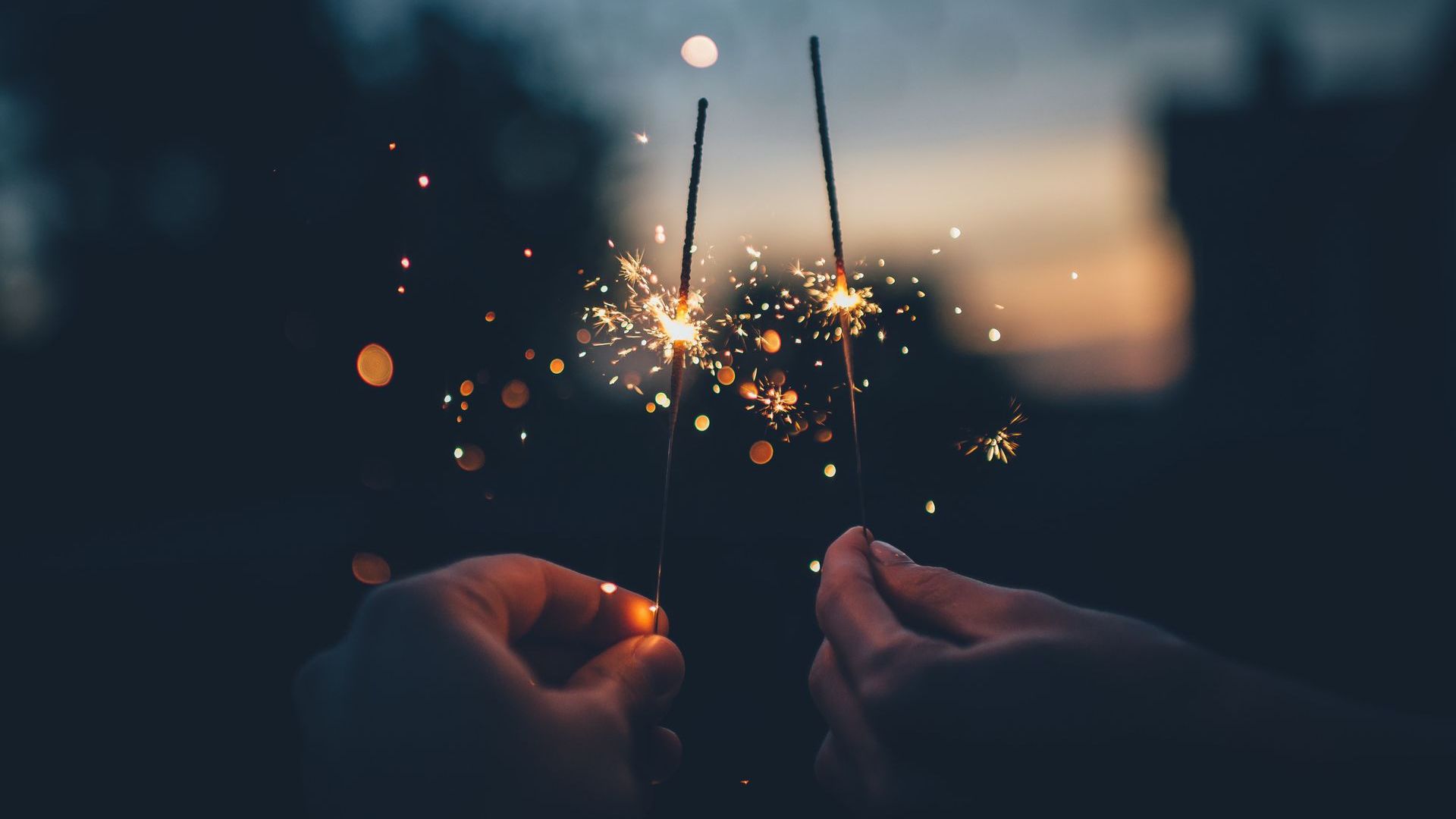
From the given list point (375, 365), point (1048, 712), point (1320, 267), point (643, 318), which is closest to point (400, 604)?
point (1048, 712)

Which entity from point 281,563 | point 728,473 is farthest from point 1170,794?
point 281,563

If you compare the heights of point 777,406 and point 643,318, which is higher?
point 643,318

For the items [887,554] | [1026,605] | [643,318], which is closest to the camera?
[1026,605]

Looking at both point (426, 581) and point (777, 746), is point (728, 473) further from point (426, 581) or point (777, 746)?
point (426, 581)

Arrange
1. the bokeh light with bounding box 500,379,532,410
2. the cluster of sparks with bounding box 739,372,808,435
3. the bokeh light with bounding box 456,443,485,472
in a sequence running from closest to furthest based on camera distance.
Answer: the cluster of sparks with bounding box 739,372,808,435, the bokeh light with bounding box 456,443,485,472, the bokeh light with bounding box 500,379,532,410

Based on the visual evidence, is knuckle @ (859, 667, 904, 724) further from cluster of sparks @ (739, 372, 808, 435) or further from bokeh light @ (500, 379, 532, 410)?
bokeh light @ (500, 379, 532, 410)

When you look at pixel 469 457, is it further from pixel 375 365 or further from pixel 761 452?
pixel 761 452

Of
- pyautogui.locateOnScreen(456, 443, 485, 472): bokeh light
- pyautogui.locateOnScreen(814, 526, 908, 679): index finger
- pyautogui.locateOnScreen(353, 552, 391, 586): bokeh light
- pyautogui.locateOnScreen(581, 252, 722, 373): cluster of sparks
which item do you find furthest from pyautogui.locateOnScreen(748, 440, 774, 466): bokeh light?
pyautogui.locateOnScreen(456, 443, 485, 472): bokeh light
